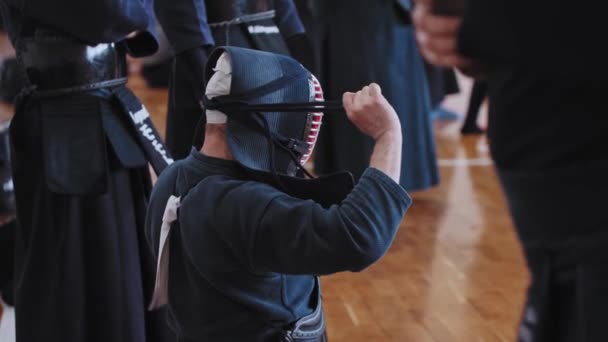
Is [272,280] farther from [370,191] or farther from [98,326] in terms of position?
[98,326]

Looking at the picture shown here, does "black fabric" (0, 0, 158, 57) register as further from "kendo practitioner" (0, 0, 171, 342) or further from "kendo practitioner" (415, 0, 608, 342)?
"kendo practitioner" (415, 0, 608, 342)

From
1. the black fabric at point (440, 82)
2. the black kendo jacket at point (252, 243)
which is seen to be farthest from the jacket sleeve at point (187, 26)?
the black fabric at point (440, 82)

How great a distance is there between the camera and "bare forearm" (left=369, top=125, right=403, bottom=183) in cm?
123

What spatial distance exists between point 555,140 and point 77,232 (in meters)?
1.20

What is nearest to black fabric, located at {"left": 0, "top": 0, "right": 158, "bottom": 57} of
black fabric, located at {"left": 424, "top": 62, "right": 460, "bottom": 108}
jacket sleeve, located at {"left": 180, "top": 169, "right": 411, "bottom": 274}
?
jacket sleeve, located at {"left": 180, "top": 169, "right": 411, "bottom": 274}

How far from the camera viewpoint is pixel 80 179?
1729 millimetres

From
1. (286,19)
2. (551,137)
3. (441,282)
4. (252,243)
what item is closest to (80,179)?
(252,243)

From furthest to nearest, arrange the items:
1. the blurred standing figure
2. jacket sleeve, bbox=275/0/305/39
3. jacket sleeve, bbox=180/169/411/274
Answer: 1. the blurred standing figure
2. jacket sleeve, bbox=275/0/305/39
3. jacket sleeve, bbox=180/169/411/274

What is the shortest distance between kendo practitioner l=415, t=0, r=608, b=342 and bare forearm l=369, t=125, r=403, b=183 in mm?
316

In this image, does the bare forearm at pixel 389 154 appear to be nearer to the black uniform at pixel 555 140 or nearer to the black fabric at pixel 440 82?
the black uniform at pixel 555 140

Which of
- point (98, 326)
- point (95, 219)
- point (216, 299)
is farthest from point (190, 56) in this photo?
point (216, 299)

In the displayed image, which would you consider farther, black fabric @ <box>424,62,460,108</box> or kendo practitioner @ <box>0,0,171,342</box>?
black fabric @ <box>424,62,460,108</box>

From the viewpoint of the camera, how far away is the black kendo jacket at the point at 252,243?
3.87ft

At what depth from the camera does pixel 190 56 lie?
2180 millimetres
